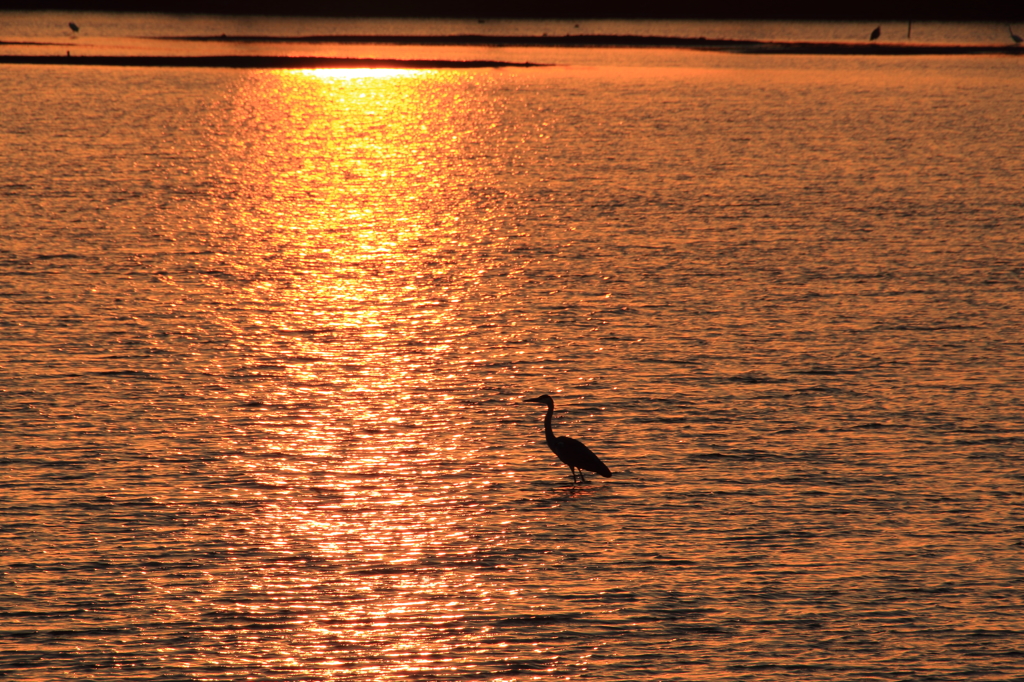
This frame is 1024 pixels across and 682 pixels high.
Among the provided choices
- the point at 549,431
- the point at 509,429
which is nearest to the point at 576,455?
the point at 549,431

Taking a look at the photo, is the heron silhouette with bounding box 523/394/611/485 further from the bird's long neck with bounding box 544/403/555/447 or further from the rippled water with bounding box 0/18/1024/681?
the rippled water with bounding box 0/18/1024/681

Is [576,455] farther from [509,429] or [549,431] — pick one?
[509,429]

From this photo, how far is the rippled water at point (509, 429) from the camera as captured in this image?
1456cm

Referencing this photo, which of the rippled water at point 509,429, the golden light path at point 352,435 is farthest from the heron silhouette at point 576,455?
the golden light path at point 352,435

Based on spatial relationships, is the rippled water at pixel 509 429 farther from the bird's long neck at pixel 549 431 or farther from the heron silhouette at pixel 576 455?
the bird's long neck at pixel 549 431

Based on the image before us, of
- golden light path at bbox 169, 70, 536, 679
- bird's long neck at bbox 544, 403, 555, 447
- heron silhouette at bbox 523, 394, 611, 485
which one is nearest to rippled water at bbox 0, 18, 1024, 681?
golden light path at bbox 169, 70, 536, 679

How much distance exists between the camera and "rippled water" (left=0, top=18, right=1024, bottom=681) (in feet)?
47.8

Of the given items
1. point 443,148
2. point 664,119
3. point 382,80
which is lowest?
point 443,148

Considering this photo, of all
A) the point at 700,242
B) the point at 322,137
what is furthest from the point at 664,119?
the point at 700,242

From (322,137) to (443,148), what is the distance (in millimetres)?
8984

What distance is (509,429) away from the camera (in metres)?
22.0

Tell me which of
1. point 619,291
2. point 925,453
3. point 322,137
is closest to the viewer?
point 925,453

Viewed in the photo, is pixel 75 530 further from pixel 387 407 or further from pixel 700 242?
pixel 700 242

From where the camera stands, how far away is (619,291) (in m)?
32.3
